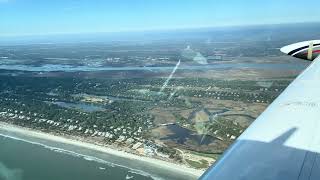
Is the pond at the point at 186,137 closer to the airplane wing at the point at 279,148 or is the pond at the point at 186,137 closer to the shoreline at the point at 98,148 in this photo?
the shoreline at the point at 98,148

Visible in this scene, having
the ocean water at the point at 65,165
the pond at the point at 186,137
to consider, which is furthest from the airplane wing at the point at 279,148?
the pond at the point at 186,137

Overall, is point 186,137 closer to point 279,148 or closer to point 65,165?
point 65,165

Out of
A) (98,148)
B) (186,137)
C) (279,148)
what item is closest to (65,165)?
(98,148)

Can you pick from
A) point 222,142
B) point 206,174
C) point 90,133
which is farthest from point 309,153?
point 90,133

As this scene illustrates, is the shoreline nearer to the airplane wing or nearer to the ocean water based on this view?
the ocean water

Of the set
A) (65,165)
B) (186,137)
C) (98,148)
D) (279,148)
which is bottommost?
(65,165)

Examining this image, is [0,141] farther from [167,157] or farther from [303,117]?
[303,117]

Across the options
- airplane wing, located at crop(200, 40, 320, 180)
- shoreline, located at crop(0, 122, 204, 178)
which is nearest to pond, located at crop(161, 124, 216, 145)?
shoreline, located at crop(0, 122, 204, 178)

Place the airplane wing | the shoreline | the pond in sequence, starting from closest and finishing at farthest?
the airplane wing < the shoreline < the pond
